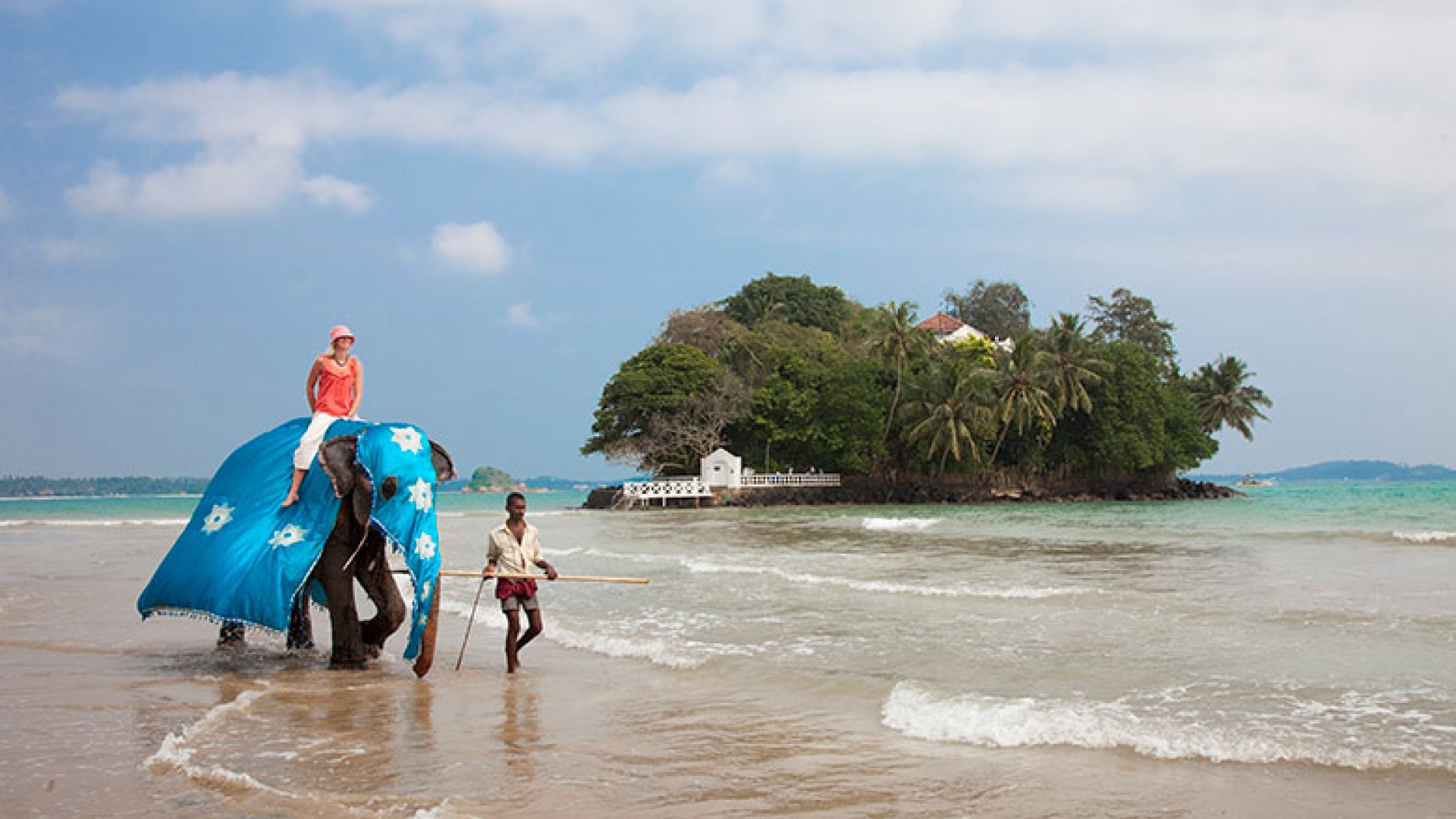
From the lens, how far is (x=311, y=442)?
24.1ft

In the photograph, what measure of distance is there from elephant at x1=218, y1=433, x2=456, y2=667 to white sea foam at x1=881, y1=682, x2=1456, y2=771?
129 inches

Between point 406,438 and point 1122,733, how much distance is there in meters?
4.64

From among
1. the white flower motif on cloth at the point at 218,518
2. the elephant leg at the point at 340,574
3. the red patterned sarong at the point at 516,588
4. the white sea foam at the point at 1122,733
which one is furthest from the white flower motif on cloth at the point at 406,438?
the white sea foam at the point at 1122,733

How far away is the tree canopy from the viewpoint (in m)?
52.0

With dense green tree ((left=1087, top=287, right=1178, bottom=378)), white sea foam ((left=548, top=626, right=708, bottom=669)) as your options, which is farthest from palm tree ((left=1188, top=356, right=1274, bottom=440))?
white sea foam ((left=548, top=626, right=708, bottom=669))

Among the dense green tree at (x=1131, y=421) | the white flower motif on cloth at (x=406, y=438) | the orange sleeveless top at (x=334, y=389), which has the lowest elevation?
the white flower motif on cloth at (x=406, y=438)

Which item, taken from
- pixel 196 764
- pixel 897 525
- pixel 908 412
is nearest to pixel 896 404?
pixel 908 412

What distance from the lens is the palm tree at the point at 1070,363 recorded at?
53.3 metres

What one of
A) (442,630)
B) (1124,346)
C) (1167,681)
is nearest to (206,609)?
(442,630)

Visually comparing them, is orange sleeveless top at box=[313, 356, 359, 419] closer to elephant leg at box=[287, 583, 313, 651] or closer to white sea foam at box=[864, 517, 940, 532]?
elephant leg at box=[287, 583, 313, 651]

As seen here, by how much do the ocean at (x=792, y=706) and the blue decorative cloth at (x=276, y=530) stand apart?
0.53 m

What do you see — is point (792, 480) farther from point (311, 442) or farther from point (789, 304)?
point (311, 442)

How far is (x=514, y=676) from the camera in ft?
25.1

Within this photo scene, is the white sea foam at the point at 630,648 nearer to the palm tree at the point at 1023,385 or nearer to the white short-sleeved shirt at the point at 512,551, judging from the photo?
the white short-sleeved shirt at the point at 512,551
